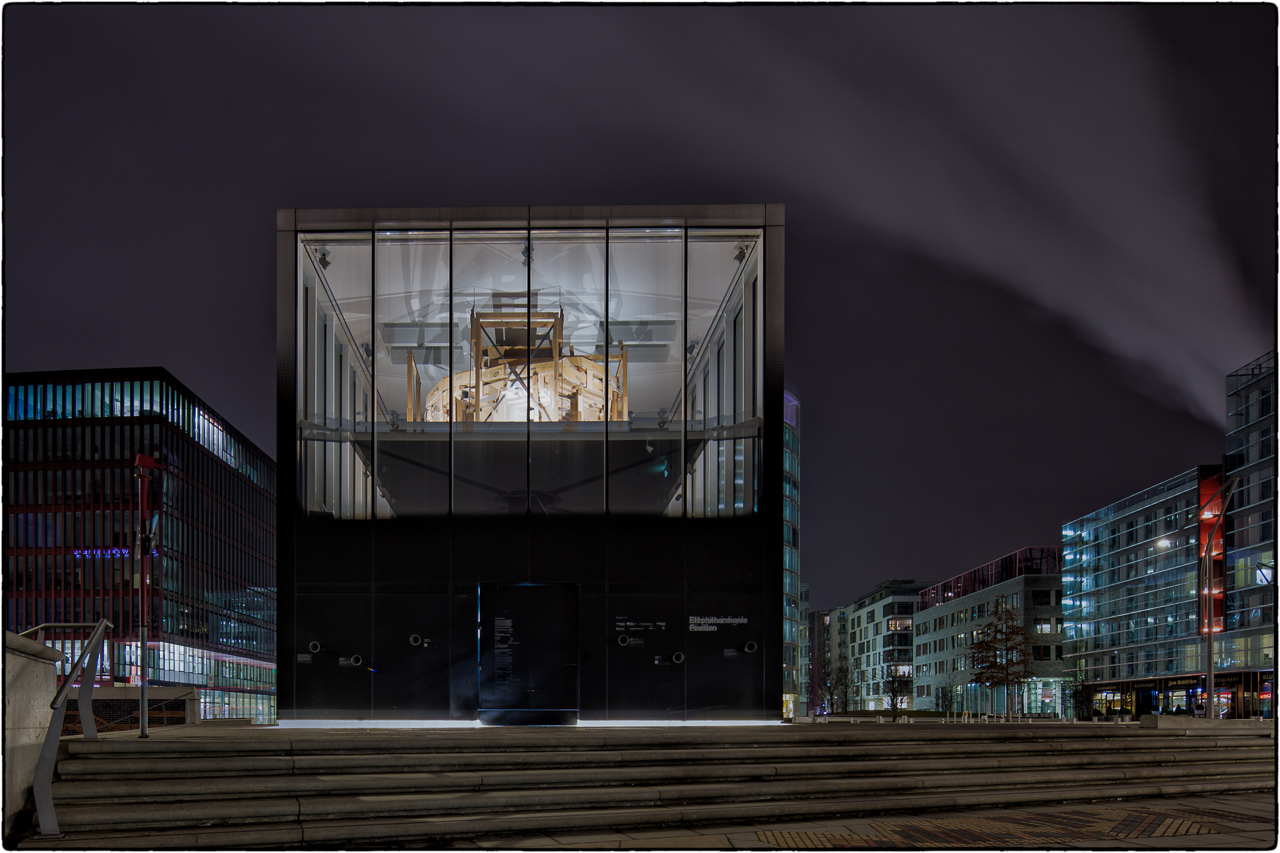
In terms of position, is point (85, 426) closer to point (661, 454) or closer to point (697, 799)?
point (661, 454)

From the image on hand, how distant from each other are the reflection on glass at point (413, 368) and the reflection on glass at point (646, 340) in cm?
334

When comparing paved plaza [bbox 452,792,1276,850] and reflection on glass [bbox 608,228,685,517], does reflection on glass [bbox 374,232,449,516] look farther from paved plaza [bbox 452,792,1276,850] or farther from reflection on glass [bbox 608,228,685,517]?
paved plaza [bbox 452,792,1276,850]

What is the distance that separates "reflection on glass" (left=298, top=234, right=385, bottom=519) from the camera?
20.9 m

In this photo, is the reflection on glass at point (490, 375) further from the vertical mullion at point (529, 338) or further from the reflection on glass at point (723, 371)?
the reflection on glass at point (723, 371)

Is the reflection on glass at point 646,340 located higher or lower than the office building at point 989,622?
higher

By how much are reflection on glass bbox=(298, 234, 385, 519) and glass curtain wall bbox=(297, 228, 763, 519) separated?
28 mm

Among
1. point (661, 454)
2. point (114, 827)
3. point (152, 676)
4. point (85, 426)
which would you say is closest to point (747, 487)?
point (661, 454)

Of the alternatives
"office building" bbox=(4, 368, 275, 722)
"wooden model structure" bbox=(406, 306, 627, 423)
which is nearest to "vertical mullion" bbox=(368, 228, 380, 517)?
"wooden model structure" bbox=(406, 306, 627, 423)

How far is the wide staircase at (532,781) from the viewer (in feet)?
36.4

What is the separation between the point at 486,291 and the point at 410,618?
21.4 feet

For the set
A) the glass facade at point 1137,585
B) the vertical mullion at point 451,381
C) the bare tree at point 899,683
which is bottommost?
the bare tree at point 899,683

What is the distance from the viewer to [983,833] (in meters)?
11.7

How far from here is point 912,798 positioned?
13578mm

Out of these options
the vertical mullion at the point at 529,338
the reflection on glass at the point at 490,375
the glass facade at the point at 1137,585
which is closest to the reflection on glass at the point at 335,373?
the reflection on glass at the point at 490,375
